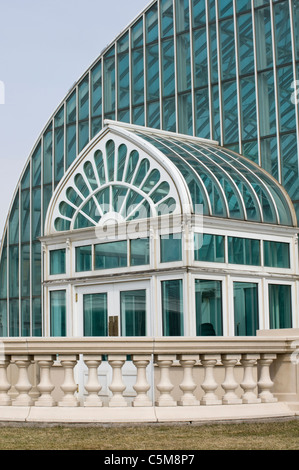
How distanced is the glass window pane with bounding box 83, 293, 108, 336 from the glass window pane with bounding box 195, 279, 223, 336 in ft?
6.86

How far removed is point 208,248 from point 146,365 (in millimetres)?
6927

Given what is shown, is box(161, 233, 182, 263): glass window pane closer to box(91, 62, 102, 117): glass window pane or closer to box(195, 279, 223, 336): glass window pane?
box(195, 279, 223, 336): glass window pane

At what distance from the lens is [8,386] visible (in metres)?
10.4

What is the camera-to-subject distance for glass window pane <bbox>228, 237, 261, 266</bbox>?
17.3 meters

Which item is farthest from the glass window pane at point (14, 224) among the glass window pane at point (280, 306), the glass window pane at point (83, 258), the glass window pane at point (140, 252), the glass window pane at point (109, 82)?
the glass window pane at point (280, 306)

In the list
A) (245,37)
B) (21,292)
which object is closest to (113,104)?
(245,37)

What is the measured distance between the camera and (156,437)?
8.86m

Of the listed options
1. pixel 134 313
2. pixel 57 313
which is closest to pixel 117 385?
pixel 134 313

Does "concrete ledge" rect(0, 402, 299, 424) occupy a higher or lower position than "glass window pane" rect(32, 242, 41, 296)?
lower

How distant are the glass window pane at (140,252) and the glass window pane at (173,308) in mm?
766

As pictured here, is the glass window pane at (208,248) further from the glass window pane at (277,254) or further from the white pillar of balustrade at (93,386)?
the white pillar of balustrade at (93,386)

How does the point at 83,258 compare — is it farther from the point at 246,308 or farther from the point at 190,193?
the point at 246,308

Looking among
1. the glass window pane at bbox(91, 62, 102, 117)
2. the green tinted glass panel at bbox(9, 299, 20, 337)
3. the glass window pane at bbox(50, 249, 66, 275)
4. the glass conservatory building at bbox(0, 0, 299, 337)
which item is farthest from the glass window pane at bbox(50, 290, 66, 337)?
the glass window pane at bbox(91, 62, 102, 117)
